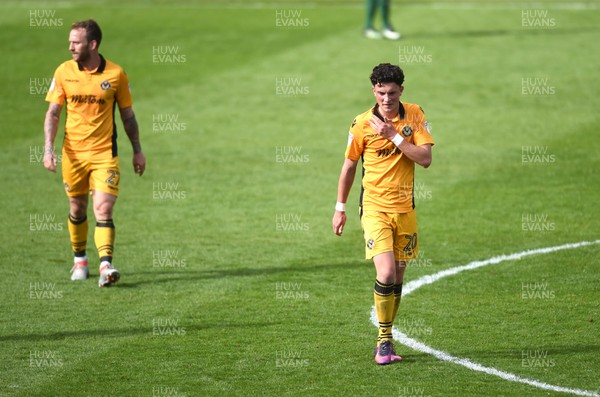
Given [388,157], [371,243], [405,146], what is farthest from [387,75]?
[371,243]

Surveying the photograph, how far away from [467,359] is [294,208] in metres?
6.39

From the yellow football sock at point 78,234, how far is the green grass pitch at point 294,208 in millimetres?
357

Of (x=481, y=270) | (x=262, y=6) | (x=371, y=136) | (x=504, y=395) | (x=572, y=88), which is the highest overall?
(x=262, y=6)

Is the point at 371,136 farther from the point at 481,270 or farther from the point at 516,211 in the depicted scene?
the point at 516,211

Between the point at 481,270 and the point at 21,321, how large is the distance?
508 centimetres

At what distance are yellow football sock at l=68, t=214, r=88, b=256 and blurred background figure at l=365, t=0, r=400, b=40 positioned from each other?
13.8 m

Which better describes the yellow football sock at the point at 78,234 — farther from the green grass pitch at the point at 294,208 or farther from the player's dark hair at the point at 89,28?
the player's dark hair at the point at 89,28

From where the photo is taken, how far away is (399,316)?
36.3 feet

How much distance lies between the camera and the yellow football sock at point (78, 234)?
12781mm

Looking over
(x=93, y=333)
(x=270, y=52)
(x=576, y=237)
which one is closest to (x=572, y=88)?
(x=270, y=52)

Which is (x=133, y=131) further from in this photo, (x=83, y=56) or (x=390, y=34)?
(x=390, y=34)

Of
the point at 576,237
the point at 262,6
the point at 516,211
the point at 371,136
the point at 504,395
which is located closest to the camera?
the point at 504,395

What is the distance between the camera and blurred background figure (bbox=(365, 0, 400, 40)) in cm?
2534

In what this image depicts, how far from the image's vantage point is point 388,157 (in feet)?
32.2
